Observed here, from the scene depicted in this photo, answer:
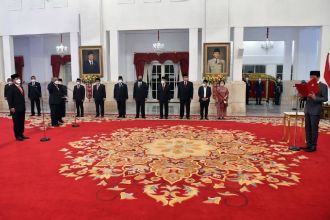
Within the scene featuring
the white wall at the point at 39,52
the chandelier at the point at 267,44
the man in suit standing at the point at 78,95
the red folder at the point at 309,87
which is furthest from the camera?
the white wall at the point at 39,52

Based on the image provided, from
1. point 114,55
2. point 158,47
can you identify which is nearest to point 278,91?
point 158,47

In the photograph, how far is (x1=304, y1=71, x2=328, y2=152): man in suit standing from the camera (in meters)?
6.04

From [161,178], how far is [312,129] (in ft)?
11.5

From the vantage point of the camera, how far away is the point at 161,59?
58.0ft

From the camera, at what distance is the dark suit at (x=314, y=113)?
609cm

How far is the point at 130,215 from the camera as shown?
3.41 m

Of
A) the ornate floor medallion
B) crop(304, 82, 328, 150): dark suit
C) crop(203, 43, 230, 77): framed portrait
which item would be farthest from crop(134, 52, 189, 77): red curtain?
crop(304, 82, 328, 150): dark suit

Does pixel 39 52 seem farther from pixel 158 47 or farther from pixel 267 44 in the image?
pixel 267 44

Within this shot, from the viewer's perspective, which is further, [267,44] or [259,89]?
[267,44]

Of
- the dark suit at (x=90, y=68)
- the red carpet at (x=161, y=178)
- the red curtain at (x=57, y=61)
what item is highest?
the red curtain at (x=57, y=61)

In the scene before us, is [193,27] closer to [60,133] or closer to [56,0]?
[56,0]

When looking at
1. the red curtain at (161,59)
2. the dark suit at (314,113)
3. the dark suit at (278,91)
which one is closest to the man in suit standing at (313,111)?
the dark suit at (314,113)

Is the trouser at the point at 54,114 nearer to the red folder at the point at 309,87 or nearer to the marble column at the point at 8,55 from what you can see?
the marble column at the point at 8,55

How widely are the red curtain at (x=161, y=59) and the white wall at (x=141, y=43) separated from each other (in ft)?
0.97
